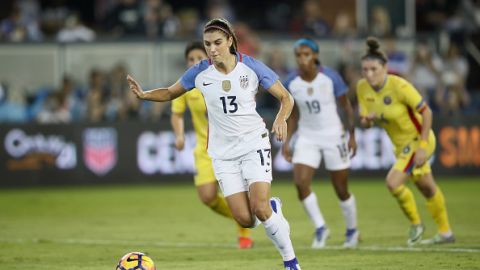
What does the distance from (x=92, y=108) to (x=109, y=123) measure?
535 millimetres

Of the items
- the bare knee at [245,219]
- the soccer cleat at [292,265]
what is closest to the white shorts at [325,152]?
the bare knee at [245,219]

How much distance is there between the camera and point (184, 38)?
24.0 m

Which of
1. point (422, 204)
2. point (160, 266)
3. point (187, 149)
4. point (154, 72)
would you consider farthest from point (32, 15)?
point (160, 266)

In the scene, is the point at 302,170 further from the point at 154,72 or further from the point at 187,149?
the point at 154,72

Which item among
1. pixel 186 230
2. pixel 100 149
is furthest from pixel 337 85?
pixel 100 149

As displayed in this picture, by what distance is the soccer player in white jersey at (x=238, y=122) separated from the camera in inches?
396

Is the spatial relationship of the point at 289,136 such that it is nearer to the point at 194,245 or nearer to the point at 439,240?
the point at 194,245

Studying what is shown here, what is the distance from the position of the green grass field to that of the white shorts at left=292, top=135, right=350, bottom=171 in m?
1.08

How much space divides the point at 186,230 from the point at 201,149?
258cm

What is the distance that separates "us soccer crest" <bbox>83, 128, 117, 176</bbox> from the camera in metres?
22.3

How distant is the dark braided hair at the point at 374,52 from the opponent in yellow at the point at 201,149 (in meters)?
2.09

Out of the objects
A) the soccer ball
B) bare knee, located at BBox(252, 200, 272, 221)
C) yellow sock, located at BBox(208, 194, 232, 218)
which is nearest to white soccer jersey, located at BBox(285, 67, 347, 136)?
yellow sock, located at BBox(208, 194, 232, 218)

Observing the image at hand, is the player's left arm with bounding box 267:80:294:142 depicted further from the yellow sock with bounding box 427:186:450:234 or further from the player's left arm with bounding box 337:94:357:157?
the yellow sock with bounding box 427:186:450:234

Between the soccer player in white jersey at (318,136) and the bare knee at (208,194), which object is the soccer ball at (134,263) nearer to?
the bare knee at (208,194)
